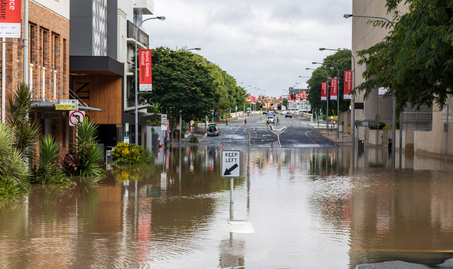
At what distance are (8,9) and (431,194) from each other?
14.7m

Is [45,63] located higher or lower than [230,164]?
higher

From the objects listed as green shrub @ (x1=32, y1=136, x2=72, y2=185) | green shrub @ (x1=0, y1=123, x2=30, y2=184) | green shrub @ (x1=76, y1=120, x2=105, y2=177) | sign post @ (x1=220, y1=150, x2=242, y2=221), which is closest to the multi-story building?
green shrub @ (x1=76, y1=120, x2=105, y2=177)

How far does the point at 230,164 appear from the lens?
38.3ft

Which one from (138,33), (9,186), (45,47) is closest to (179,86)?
(138,33)

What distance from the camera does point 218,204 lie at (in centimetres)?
1489

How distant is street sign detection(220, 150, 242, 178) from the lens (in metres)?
11.6

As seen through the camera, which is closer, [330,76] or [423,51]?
[423,51]

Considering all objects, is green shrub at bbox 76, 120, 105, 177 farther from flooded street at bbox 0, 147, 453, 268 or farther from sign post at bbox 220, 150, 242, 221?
sign post at bbox 220, 150, 242, 221

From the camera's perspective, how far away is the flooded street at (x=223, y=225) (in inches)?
344

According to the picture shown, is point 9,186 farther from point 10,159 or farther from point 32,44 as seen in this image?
point 32,44

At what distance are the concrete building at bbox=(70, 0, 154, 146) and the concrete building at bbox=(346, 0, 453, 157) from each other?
72.5ft

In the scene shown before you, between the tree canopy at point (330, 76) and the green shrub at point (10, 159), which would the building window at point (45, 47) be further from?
the tree canopy at point (330, 76)

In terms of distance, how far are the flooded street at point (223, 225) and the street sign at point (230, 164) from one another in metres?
1.14

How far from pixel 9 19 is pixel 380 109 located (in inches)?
2321
